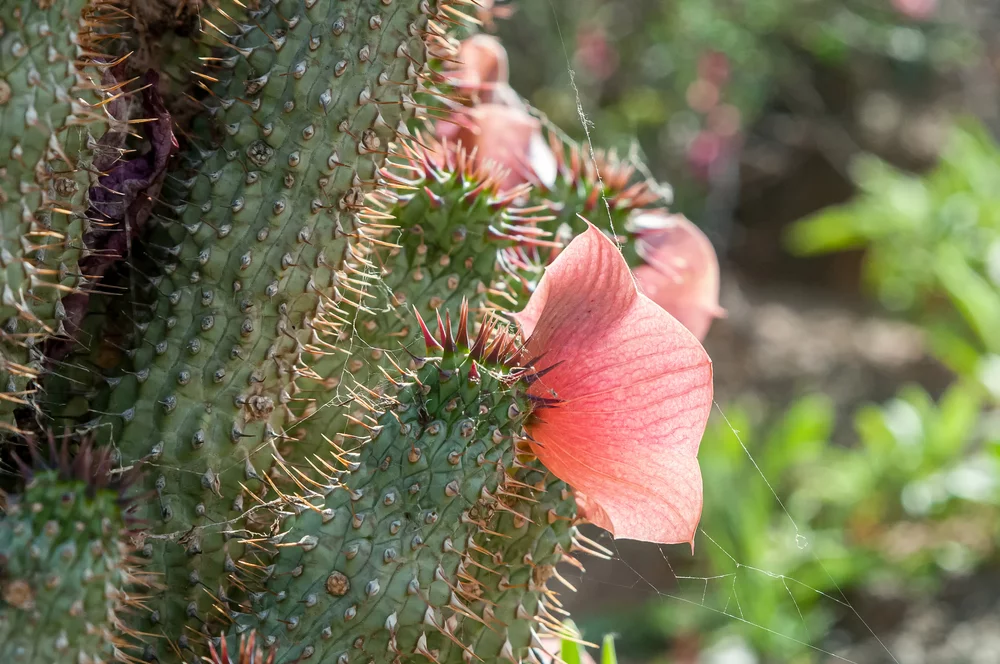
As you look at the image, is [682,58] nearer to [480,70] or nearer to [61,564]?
[480,70]

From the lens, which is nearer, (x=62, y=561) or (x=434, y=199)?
(x=62, y=561)

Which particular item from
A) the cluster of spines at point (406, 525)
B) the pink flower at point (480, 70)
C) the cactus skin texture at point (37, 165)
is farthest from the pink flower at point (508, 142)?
the cactus skin texture at point (37, 165)

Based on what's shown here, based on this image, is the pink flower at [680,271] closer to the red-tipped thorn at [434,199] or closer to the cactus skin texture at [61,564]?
the red-tipped thorn at [434,199]

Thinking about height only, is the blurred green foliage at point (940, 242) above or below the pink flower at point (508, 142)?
below

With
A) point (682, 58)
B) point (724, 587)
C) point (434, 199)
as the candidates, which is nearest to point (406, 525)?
point (434, 199)

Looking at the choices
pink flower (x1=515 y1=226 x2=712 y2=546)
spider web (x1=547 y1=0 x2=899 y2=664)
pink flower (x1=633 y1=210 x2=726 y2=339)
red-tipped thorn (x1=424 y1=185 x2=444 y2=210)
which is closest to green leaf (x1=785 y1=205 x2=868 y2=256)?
spider web (x1=547 y1=0 x2=899 y2=664)

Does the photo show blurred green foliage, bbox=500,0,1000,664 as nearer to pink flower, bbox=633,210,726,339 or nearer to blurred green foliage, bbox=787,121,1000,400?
blurred green foliage, bbox=787,121,1000,400
